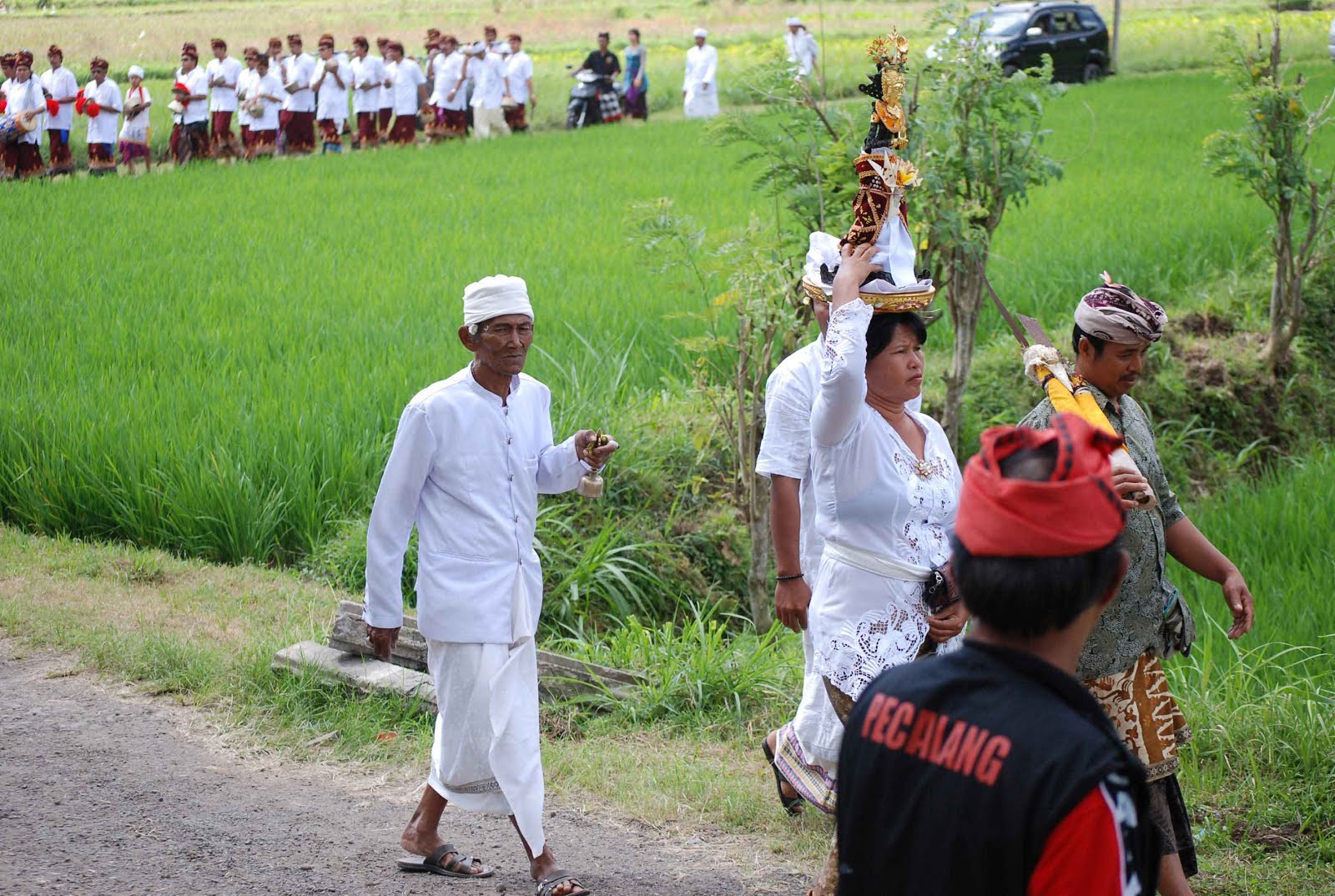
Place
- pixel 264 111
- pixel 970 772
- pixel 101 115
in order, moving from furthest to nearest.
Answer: pixel 264 111 < pixel 101 115 < pixel 970 772

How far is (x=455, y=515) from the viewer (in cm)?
336

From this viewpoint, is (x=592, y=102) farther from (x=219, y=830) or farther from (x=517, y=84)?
(x=219, y=830)

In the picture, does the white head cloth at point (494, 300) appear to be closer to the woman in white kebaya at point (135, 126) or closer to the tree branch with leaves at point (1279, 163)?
the tree branch with leaves at point (1279, 163)

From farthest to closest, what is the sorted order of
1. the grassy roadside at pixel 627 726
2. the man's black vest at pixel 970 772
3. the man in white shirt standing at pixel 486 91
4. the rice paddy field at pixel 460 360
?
1. the man in white shirt standing at pixel 486 91
2. the rice paddy field at pixel 460 360
3. the grassy roadside at pixel 627 726
4. the man's black vest at pixel 970 772

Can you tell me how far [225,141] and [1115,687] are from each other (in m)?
18.2

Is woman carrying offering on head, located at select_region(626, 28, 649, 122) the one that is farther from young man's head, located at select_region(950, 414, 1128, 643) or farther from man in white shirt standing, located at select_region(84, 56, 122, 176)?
young man's head, located at select_region(950, 414, 1128, 643)

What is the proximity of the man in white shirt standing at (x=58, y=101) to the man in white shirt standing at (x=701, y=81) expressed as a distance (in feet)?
30.2

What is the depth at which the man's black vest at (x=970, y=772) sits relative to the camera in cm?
148

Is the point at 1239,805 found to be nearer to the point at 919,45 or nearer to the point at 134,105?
the point at 134,105

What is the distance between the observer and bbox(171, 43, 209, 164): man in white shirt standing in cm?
1783

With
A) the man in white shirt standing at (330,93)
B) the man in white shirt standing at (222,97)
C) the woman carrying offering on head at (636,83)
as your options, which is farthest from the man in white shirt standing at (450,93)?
the man in white shirt standing at (222,97)

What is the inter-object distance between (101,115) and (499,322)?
49.8ft

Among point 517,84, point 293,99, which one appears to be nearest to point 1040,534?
point 293,99

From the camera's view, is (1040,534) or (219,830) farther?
(219,830)
